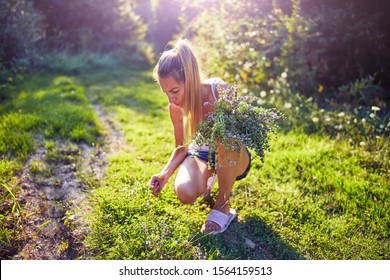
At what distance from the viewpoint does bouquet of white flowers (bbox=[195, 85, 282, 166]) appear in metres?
2.09

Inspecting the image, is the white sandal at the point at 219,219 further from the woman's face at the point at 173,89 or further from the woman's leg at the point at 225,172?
the woman's face at the point at 173,89

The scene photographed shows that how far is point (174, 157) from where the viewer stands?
9.12 ft

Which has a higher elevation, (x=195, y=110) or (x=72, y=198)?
(x=195, y=110)

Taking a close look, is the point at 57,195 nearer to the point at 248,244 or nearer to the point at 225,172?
the point at 225,172

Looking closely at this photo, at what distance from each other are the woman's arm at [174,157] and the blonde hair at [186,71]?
0.20 m

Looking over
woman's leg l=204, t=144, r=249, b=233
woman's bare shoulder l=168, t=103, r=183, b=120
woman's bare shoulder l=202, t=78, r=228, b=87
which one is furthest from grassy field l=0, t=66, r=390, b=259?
woman's bare shoulder l=202, t=78, r=228, b=87

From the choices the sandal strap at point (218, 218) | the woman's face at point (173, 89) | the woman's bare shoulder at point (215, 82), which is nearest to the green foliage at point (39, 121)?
the woman's face at point (173, 89)

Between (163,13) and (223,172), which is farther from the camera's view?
(163,13)

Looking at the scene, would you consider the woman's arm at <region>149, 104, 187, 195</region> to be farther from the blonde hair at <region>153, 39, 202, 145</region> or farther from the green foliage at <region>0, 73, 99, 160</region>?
the green foliage at <region>0, 73, 99, 160</region>

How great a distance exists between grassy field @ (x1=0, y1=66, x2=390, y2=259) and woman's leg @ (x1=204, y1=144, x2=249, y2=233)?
0.14 m

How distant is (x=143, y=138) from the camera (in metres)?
4.32
